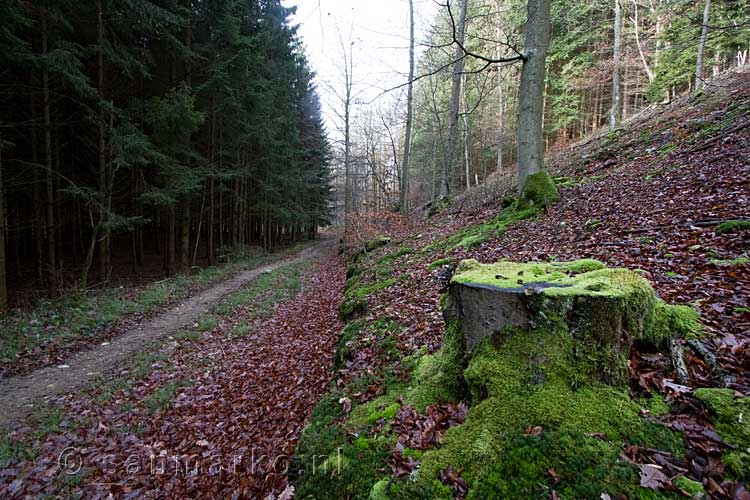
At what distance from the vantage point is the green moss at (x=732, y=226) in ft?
13.8

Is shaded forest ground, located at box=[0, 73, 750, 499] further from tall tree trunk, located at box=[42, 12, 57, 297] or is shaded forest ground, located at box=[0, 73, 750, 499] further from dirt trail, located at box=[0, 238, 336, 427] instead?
tall tree trunk, located at box=[42, 12, 57, 297]

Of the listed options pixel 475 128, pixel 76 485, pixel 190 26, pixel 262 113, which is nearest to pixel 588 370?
pixel 76 485

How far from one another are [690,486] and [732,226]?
446 cm

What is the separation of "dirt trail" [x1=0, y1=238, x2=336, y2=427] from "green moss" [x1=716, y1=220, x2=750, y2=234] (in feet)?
33.5

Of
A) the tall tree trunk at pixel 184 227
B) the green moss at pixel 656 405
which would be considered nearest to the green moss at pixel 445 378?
the green moss at pixel 656 405

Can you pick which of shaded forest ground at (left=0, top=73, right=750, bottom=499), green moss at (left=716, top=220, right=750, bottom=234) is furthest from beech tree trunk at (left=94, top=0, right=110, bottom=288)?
green moss at (left=716, top=220, right=750, bottom=234)

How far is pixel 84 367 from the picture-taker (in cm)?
625

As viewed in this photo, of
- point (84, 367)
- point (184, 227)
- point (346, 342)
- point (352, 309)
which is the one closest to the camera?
point (346, 342)

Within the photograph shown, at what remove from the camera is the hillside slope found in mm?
1765

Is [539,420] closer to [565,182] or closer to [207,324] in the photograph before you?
[207,324]

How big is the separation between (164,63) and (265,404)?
14.8 m

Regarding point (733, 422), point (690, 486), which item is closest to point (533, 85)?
point (733, 422)

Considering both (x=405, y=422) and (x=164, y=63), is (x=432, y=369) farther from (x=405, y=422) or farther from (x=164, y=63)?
(x=164, y=63)

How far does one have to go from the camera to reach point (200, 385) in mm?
5703
